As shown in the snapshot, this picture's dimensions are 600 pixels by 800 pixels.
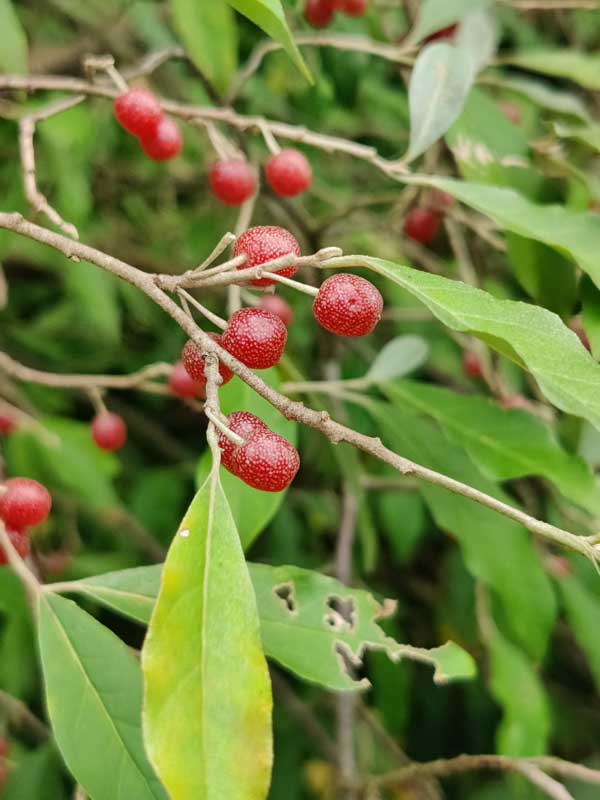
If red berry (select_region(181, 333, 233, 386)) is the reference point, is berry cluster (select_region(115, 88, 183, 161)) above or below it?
above

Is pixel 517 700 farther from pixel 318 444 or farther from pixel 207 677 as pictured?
pixel 207 677

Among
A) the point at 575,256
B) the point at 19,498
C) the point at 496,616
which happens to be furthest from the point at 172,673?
the point at 496,616

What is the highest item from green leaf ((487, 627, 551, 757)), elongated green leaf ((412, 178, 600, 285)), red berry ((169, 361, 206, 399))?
elongated green leaf ((412, 178, 600, 285))

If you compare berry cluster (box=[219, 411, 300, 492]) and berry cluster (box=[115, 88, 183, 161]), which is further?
berry cluster (box=[115, 88, 183, 161])

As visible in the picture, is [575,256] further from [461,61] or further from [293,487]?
[293,487]

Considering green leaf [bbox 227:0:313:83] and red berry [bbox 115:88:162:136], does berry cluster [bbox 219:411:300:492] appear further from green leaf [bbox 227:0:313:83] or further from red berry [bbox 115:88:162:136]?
red berry [bbox 115:88:162:136]

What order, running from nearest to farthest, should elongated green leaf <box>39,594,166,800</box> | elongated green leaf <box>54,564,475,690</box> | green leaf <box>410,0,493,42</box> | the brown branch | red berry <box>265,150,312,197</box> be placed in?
the brown branch < elongated green leaf <box>39,594,166,800</box> < elongated green leaf <box>54,564,475,690</box> < red berry <box>265,150,312,197</box> < green leaf <box>410,0,493,42</box>

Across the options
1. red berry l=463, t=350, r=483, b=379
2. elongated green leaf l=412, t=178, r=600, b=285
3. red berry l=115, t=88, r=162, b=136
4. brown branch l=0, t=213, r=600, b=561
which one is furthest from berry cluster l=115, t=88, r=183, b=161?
red berry l=463, t=350, r=483, b=379
